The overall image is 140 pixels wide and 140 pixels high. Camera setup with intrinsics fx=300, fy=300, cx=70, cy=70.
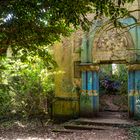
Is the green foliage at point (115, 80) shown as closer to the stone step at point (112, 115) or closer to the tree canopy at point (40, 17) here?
the stone step at point (112, 115)

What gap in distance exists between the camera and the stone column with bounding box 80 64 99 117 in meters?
13.3

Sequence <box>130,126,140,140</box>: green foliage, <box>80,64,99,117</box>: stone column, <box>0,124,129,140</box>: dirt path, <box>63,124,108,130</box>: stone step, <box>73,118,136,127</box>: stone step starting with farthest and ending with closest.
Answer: <box>80,64,99,117</box>: stone column < <box>73,118,136,127</box>: stone step < <box>63,124,108,130</box>: stone step < <box>0,124,129,140</box>: dirt path < <box>130,126,140,140</box>: green foliage

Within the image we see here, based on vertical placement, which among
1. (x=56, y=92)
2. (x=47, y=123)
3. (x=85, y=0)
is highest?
(x=85, y=0)

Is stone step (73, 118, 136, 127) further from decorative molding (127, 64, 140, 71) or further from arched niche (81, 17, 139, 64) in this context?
arched niche (81, 17, 139, 64)

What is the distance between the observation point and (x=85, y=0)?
4.67m

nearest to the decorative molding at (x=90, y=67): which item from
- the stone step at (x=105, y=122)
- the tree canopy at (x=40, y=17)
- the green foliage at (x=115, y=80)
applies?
the stone step at (x=105, y=122)

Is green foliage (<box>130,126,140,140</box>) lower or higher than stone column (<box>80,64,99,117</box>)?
lower

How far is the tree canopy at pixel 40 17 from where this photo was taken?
457 centimetres

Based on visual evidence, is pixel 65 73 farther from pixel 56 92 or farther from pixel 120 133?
pixel 120 133

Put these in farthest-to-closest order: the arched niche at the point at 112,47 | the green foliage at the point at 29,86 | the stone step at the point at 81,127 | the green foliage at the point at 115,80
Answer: the green foliage at the point at 115,80 → the arched niche at the point at 112,47 → the green foliage at the point at 29,86 → the stone step at the point at 81,127

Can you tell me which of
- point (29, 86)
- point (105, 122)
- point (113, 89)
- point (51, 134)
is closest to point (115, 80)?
point (113, 89)

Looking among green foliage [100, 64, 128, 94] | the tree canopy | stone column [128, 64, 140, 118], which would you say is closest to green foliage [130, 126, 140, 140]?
stone column [128, 64, 140, 118]

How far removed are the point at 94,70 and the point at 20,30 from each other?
8.05 meters

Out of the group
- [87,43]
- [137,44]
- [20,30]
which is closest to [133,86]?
[137,44]
